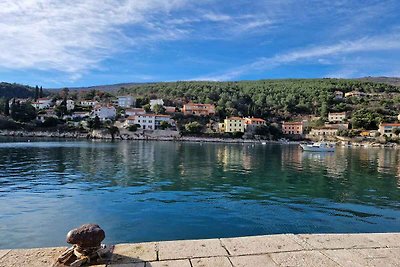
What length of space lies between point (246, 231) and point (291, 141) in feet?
347

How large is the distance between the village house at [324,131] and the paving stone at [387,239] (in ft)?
377

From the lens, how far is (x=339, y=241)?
670cm

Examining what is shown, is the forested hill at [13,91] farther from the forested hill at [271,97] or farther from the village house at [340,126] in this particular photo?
the village house at [340,126]

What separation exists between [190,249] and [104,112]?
11411 centimetres

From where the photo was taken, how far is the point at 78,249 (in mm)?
5770

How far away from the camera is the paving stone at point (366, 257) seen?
554cm

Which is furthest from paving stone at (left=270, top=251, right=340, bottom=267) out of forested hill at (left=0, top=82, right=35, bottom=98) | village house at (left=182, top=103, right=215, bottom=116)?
forested hill at (left=0, top=82, right=35, bottom=98)

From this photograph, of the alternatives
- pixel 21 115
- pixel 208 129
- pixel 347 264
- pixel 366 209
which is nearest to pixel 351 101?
pixel 208 129

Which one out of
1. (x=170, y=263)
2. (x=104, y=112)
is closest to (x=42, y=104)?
(x=104, y=112)

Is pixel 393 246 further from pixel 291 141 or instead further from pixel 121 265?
pixel 291 141

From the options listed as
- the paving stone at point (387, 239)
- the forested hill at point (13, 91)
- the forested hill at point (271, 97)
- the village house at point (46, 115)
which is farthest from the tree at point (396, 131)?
the forested hill at point (13, 91)

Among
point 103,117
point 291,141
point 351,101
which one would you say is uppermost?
point 351,101

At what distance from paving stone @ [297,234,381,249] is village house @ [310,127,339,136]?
379ft

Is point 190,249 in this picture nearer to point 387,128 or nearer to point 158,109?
point 387,128
